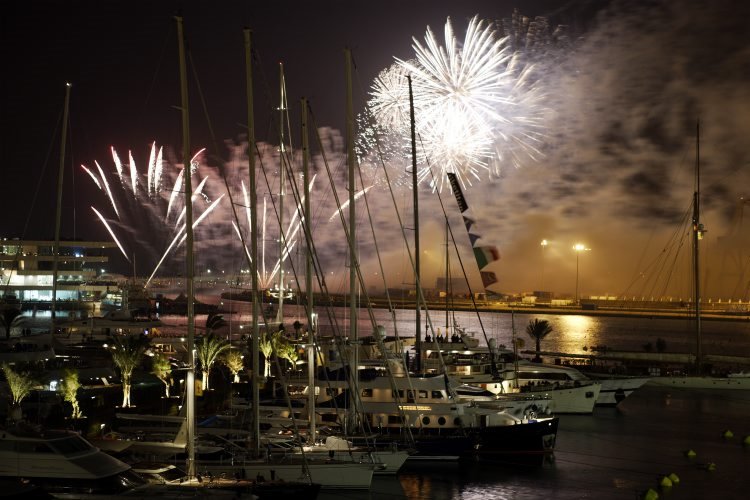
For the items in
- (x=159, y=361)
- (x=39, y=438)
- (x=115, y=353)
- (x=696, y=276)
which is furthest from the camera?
(x=696, y=276)

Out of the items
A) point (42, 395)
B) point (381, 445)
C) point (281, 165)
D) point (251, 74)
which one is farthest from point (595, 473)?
point (281, 165)

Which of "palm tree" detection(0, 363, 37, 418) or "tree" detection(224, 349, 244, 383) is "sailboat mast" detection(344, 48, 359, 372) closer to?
"palm tree" detection(0, 363, 37, 418)

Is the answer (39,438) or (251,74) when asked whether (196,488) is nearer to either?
(39,438)

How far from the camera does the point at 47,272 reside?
89875mm

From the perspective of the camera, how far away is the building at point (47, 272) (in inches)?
3440

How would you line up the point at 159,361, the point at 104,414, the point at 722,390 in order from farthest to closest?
the point at 722,390 → the point at 159,361 → the point at 104,414

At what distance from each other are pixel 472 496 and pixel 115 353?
1722 cm

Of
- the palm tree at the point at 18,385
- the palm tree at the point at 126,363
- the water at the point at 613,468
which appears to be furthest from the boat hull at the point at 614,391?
the palm tree at the point at 18,385

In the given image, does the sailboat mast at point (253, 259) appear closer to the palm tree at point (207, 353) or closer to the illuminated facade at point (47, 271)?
the palm tree at point (207, 353)

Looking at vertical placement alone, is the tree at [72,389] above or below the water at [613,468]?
above

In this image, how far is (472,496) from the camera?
26.9m

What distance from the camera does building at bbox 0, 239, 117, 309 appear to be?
87.4 m

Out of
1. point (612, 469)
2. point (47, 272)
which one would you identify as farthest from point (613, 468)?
point (47, 272)

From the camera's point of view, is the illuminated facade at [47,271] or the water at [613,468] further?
the illuminated facade at [47,271]
